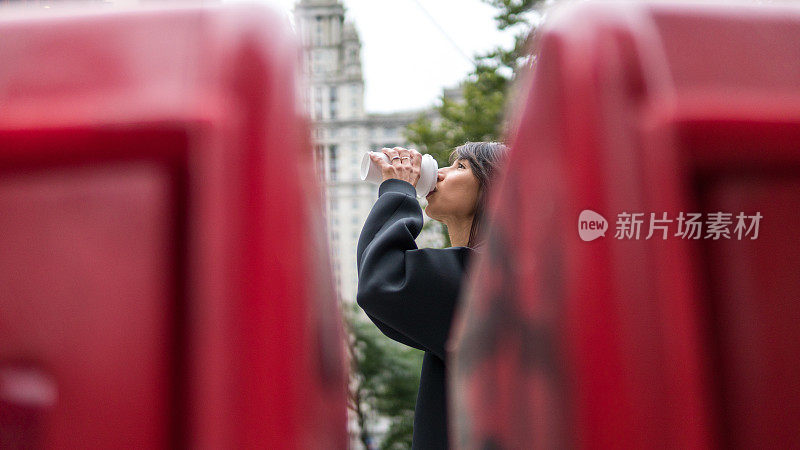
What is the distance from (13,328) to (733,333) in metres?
0.76

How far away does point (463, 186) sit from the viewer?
1.97m

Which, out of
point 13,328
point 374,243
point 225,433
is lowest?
point 225,433

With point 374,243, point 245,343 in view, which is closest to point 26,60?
point 245,343

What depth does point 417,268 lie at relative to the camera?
1.57 meters

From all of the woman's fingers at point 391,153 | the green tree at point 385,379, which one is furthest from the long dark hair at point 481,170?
the green tree at point 385,379

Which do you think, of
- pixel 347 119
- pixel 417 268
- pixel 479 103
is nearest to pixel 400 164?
pixel 417 268

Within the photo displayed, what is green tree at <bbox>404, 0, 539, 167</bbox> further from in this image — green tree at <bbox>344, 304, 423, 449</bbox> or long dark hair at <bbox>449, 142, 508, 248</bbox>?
long dark hair at <bbox>449, 142, 508, 248</bbox>

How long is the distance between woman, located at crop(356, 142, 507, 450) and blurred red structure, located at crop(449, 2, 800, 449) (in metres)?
0.75

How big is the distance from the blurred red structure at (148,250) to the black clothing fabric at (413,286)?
74cm

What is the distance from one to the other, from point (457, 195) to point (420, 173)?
0.15m

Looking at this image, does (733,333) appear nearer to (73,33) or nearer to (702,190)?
(702,190)

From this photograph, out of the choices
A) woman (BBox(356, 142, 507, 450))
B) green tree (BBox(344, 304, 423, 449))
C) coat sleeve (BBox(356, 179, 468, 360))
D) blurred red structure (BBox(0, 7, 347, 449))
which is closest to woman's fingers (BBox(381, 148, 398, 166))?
woman (BBox(356, 142, 507, 450))

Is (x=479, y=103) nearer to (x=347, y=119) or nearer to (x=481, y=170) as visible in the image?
(x=481, y=170)

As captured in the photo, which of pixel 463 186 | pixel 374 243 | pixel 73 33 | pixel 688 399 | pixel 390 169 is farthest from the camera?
pixel 463 186
